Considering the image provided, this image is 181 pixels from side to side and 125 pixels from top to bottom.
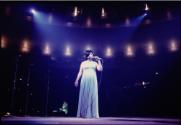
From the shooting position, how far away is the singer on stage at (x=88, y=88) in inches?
142

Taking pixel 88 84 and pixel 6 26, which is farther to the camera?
pixel 88 84

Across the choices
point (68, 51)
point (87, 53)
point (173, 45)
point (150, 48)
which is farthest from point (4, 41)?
point (173, 45)

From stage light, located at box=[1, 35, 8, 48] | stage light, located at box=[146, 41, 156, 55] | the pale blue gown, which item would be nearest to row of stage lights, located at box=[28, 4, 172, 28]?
stage light, located at box=[146, 41, 156, 55]

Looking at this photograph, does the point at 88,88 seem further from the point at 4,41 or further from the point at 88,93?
the point at 4,41

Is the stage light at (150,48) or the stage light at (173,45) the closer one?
the stage light at (173,45)

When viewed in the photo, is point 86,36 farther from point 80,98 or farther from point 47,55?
point 80,98

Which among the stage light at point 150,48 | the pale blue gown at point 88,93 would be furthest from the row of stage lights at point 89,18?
the pale blue gown at point 88,93

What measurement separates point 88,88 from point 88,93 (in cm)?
6

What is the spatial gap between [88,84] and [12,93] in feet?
3.46

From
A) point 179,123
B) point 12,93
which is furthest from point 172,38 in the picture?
point 12,93

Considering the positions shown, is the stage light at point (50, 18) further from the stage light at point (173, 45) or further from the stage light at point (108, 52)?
the stage light at point (173, 45)

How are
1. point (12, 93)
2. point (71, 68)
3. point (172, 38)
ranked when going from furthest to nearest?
point (12, 93), point (71, 68), point (172, 38)

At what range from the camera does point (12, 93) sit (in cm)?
393

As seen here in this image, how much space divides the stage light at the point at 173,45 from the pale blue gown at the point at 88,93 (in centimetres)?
92
